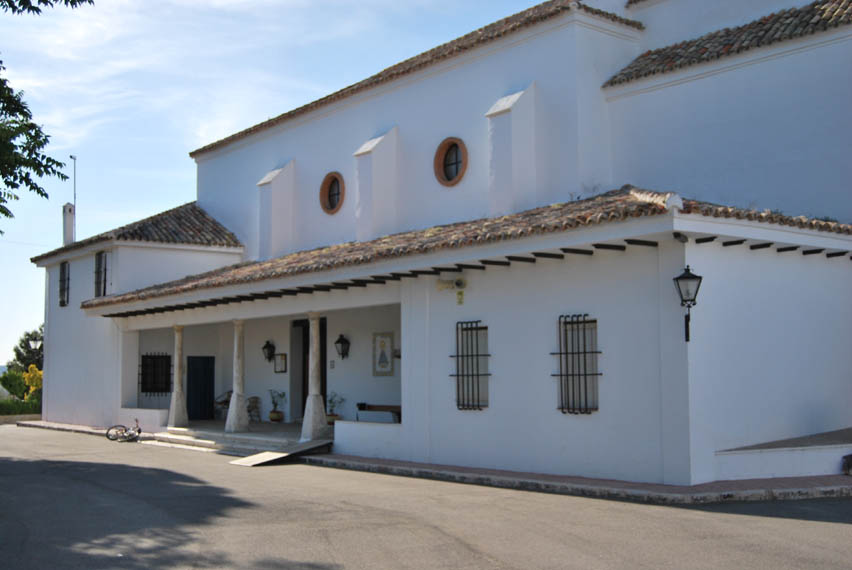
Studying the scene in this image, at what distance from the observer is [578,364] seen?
41.5 feet

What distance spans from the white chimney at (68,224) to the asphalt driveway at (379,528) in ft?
53.6

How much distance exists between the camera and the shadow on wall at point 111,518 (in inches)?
306

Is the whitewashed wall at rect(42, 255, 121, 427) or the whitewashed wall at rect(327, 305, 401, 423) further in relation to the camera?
the whitewashed wall at rect(42, 255, 121, 427)

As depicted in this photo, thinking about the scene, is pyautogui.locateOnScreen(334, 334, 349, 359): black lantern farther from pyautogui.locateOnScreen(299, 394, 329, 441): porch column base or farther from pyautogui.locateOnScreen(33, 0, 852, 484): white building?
pyautogui.locateOnScreen(299, 394, 329, 441): porch column base

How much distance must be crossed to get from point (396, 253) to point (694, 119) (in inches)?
222

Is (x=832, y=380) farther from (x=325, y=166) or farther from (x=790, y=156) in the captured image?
(x=325, y=166)

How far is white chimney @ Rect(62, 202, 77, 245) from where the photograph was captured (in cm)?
2844

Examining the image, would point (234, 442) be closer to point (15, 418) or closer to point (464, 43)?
point (464, 43)

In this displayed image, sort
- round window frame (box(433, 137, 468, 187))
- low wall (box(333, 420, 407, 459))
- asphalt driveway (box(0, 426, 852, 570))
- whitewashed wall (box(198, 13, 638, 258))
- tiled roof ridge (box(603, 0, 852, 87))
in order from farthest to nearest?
round window frame (box(433, 137, 468, 187)) → whitewashed wall (box(198, 13, 638, 258)) → low wall (box(333, 420, 407, 459)) → tiled roof ridge (box(603, 0, 852, 87)) → asphalt driveway (box(0, 426, 852, 570))

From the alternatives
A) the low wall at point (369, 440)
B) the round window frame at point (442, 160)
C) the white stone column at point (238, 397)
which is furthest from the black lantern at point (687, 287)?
the white stone column at point (238, 397)

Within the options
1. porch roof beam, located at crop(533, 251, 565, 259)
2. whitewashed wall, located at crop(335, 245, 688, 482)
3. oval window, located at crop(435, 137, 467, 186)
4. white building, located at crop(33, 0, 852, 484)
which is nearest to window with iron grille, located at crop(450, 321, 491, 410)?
white building, located at crop(33, 0, 852, 484)

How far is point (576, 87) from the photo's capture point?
16156mm

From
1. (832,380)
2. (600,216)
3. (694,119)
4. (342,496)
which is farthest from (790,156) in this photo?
(342,496)

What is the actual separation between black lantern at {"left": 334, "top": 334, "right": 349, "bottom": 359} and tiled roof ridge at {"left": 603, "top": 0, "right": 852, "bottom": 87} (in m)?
7.93
